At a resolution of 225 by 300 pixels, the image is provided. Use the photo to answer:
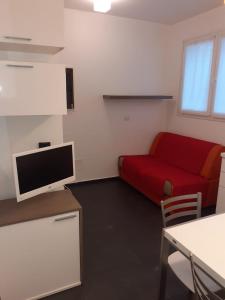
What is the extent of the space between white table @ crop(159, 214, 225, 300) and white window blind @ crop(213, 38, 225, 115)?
2.19 meters

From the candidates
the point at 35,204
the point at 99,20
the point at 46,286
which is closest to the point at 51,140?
the point at 35,204

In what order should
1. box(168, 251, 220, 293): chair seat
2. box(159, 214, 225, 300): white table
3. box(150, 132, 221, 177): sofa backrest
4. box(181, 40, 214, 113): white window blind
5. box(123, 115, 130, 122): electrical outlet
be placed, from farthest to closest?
box(123, 115, 130, 122): electrical outlet, box(181, 40, 214, 113): white window blind, box(150, 132, 221, 177): sofa backrest, box(168, 251, 220, 293): chair seat, box(159, 214, 225, 300): white table

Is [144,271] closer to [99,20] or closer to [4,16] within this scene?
[4,16]

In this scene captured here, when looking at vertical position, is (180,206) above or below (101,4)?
below

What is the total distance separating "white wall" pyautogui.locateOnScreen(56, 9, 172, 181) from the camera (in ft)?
12.2

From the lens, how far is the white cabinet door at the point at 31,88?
1.74m

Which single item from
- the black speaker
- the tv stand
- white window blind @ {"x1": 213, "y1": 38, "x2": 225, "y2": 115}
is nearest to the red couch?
white window blind @ {"x1": 213, "y1": 38, "x2": 225, "y2": 115}

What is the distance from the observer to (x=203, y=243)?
4.58ft

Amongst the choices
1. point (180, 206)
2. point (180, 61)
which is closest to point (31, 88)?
point (180, 206)

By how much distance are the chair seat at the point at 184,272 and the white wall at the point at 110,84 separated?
2642 millimetres

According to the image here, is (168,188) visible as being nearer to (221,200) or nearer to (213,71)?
(221,200)

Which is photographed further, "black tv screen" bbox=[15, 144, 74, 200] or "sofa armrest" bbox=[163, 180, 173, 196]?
"sofa armrest" bbox=[163, 180, 173, 196]

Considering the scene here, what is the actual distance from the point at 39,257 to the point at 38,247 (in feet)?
0.27

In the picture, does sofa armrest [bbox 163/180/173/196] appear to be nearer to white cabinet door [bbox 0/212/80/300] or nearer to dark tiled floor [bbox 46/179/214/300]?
dark tiled floor [bbox 46/179/214/300]
